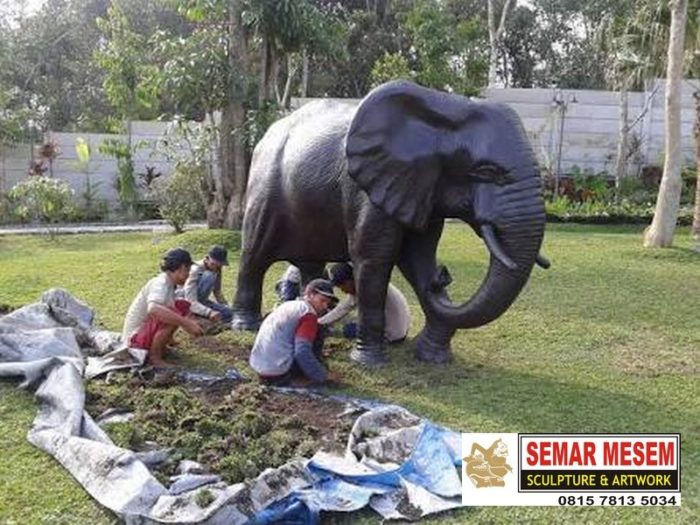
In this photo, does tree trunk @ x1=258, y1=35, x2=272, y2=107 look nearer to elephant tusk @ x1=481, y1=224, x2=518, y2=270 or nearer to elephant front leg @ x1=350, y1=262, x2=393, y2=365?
elephant front leg @ x1=350, y1=262, x2=393, y2=365

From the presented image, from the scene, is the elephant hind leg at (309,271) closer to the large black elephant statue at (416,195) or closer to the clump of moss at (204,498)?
the large black elephant statue at (416,195)

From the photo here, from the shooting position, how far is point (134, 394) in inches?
190

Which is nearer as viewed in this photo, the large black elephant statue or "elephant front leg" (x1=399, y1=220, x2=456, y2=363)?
the large black elephant statue

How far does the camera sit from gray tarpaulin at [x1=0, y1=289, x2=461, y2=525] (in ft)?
10.6

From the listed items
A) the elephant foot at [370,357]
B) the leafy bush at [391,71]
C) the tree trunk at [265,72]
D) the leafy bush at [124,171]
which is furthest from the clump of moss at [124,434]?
the leafy bush at [391,71]

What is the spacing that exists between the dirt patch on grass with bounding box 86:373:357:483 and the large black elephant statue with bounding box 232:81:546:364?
109 centimetres

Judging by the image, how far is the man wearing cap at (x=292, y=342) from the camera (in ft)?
16.4

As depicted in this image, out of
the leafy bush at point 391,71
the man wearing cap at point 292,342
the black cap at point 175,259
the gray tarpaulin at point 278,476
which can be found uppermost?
the leafy bush at point 391,71

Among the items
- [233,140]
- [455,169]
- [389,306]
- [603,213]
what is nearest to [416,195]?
[455,169]

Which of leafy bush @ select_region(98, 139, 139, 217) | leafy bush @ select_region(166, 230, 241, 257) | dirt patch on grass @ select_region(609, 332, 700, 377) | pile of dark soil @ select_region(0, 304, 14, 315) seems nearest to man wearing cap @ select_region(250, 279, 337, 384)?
dirt patch on grass @ select_region(609, 332, 700, 377)

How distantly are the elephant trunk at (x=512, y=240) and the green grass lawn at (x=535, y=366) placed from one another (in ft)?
1.97

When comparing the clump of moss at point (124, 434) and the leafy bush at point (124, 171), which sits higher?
the leafy bush at point (124, 171)

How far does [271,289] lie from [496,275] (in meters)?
3.70

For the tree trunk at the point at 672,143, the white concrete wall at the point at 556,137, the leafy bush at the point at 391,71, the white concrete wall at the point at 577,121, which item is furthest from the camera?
the white concrete wall at the point at 577,121
